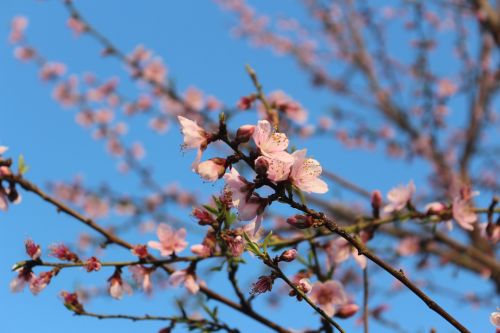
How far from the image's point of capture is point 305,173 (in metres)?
1.22

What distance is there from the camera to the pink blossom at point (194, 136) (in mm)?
1200

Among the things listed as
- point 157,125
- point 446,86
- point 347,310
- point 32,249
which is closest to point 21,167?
point 32,249

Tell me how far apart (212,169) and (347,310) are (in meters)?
1.05

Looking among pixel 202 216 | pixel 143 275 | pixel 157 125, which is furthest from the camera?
pixel 157 125

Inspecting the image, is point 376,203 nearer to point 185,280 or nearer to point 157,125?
point 185,280

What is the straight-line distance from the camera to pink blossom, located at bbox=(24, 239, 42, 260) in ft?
5.13

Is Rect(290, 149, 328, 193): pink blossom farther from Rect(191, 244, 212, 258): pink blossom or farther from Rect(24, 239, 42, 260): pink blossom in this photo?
Rect(24, 239, 42, 260): pink blossom

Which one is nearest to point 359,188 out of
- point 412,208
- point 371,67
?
point 412,208

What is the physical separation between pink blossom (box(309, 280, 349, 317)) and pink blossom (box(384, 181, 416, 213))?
53 centimetres

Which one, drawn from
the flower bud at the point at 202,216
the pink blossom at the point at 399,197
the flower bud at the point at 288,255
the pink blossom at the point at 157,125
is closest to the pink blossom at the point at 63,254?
the flower bud at the point at 202,216

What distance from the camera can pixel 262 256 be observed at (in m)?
1.12

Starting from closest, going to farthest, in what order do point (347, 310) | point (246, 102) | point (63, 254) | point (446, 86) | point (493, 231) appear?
point (63, 254) → point (347, 310) → point (493, 231) → point (246, 102) → point (446, 86)

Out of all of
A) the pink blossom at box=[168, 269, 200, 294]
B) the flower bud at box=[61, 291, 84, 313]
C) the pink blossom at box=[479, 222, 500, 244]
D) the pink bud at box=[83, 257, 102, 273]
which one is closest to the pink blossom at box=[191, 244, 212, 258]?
the pink blossom at box=[168, 269, 200, 294]

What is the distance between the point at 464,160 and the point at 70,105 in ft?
21.8
